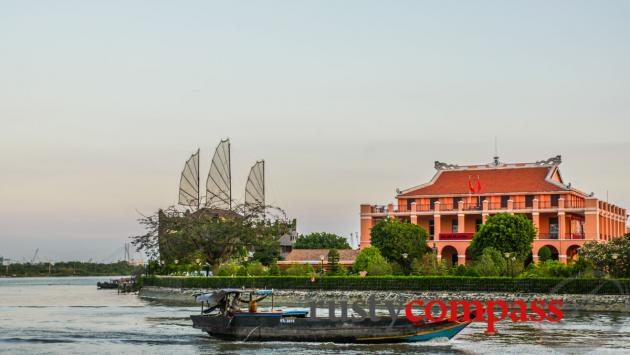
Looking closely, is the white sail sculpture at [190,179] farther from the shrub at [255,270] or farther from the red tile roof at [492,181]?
the shrub at [255,270]

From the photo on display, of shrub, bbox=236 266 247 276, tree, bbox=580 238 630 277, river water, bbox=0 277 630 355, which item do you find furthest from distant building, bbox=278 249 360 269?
river water, bbox=0 277 630 355

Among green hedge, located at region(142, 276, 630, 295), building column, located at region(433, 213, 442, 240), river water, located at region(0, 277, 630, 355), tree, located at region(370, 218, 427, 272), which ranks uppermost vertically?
building column, located at region(433, 213, 442, 240)

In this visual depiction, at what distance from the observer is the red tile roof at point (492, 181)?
100m

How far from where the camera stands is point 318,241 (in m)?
141

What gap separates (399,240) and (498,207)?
13.4m

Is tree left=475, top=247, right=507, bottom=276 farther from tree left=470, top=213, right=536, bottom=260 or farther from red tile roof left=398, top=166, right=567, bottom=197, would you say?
red tile roof left=398, top=166, right=567, bottom=197

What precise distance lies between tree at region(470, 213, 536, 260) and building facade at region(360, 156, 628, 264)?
20.2ft

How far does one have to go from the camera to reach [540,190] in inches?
3890

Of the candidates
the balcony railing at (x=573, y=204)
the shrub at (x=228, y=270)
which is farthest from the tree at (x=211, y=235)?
the balcony railing at (x=573, y=204)

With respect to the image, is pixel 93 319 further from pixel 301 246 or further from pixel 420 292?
pixel 301 246

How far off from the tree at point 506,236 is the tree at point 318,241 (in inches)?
2055

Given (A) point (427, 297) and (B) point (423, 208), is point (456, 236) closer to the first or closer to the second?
(B) point (423, 208)

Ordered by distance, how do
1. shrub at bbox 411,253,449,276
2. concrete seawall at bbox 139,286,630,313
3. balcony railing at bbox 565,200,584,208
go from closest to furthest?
concrete seawall at bbox 139,286,630,313
shrub at bbox 411,253,449,276
balcony railing at bbox 565,200,584,208

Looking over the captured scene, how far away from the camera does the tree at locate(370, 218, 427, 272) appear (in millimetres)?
92875
